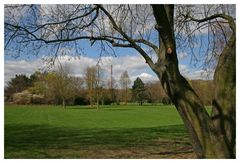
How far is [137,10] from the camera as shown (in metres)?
6.25

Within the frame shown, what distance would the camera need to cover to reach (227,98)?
183 inches

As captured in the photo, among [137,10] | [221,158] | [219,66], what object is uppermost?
[137,10]

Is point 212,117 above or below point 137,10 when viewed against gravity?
below

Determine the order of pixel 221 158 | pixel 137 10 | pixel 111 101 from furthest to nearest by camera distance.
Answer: pixel 111 101 < pixel 137 10 < pixel 221 158

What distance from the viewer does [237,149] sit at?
15.5 ft

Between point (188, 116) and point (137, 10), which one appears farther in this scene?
point (137, 10)

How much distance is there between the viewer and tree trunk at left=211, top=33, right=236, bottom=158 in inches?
182

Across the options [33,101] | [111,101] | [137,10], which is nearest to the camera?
[137,10]

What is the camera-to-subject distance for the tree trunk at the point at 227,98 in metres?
4.62
